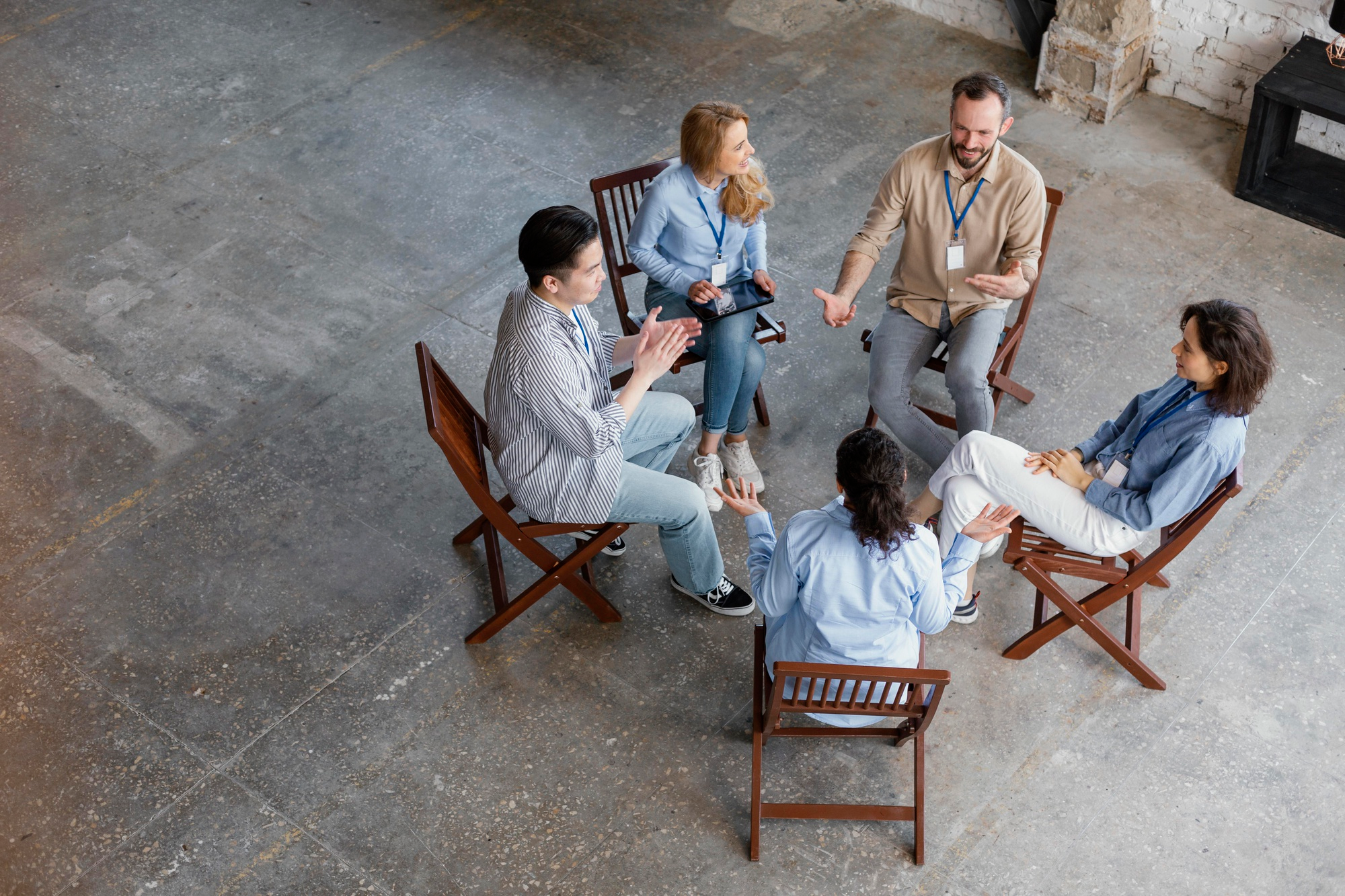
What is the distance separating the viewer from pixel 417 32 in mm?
7125

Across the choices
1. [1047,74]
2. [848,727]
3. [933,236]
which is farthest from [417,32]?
[848,727]

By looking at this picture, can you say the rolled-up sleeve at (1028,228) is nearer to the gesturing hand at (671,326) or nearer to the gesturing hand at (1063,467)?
the gesturing hand at (1063,467)

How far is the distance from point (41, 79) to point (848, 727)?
635 centimetres

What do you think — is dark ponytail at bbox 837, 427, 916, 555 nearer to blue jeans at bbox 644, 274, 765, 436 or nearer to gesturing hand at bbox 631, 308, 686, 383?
gesturing hand at bbox 631, 308, 686, 383

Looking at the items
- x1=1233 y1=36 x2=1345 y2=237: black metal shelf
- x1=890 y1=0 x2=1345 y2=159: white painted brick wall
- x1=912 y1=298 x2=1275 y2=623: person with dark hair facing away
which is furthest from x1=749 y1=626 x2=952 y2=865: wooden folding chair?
x1=890 y1=0 x2=1345 y2=159: white painted brick wall

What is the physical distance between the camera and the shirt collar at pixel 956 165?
3.98 meters

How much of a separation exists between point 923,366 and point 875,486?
1602mm

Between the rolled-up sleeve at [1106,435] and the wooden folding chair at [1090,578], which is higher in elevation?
the rolled-up sleeve at [1106,435]

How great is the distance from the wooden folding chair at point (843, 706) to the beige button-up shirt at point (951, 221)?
146cm

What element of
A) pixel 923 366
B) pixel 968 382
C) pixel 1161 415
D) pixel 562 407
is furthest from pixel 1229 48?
pixel 562 407

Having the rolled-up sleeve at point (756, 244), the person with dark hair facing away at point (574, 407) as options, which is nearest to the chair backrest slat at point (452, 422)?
the person with dark hair facing away at point (574, 407)

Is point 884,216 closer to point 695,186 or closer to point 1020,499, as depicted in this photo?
point 695,186

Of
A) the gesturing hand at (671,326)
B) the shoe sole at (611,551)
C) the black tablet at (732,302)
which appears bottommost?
the shoe sole at (611,551)

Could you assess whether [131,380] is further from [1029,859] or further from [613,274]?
[1029,859]
